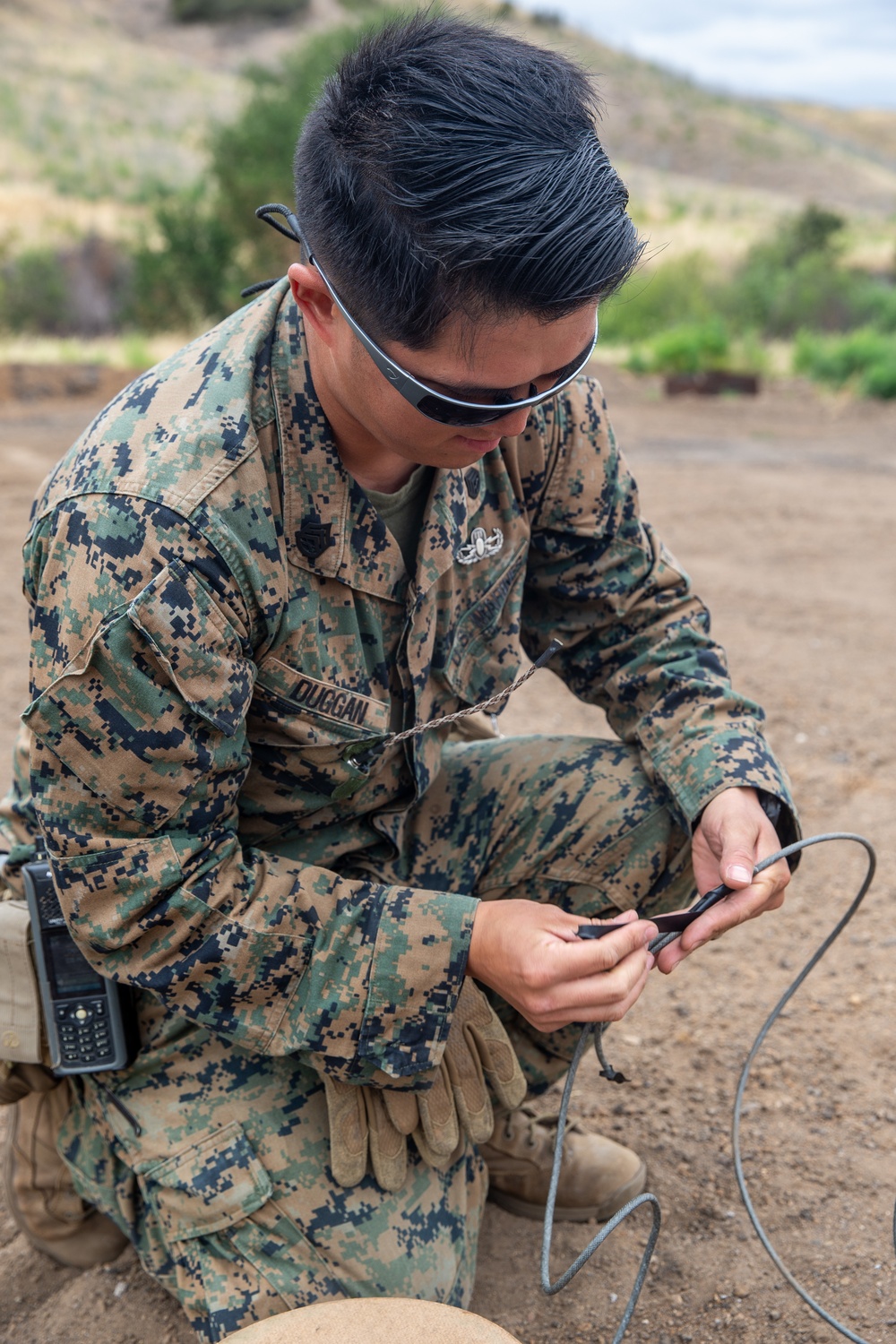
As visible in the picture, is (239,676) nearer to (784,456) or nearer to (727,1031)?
(727,1031)

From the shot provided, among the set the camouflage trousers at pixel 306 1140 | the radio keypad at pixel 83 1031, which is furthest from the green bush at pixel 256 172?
the radio keypad at pixel 83 1031

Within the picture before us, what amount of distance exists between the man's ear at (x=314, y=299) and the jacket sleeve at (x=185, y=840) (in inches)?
12.7

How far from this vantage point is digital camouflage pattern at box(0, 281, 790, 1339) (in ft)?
4.95

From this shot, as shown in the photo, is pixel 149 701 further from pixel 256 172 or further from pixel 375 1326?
pixel 256 172

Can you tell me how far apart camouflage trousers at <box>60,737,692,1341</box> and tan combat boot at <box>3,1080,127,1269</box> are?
43 millimetres

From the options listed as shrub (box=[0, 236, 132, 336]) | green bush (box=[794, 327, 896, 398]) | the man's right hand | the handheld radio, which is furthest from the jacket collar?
shrub (box=[0, 236, 132, 336])

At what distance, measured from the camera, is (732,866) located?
173 cm

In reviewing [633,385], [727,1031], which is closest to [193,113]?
[633,385]

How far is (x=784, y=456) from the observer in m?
8.38

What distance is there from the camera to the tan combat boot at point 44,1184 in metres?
1.92

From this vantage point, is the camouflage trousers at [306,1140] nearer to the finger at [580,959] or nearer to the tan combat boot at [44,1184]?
the tan combat boot at [44,1184]

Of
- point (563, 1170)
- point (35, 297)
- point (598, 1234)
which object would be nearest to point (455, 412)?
point (598, 1234)

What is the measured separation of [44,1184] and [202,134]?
3998 centimetres

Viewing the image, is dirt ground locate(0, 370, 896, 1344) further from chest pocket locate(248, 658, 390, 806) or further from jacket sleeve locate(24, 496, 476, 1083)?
chest pocket locate(248, 658, 390, 806)
